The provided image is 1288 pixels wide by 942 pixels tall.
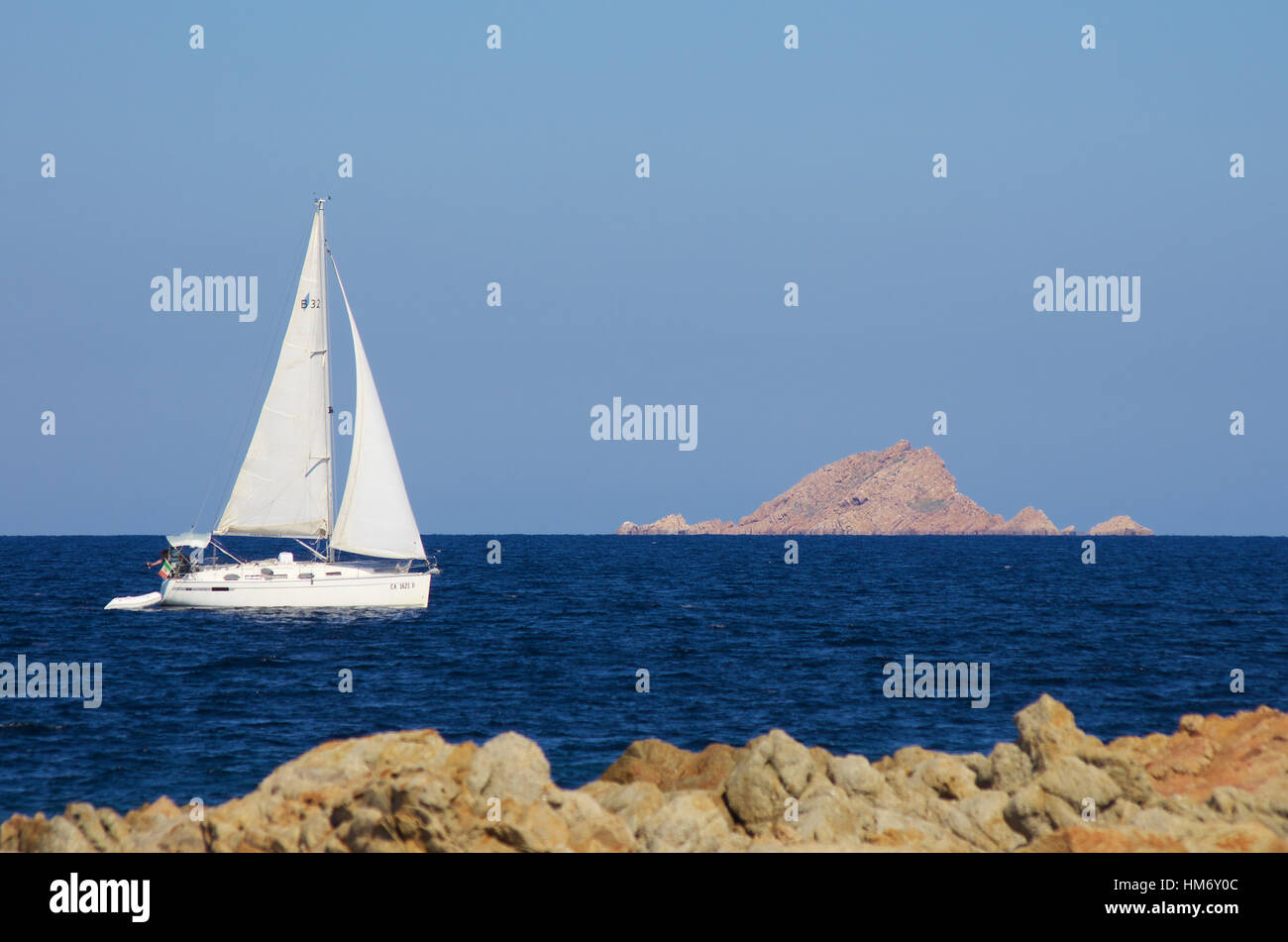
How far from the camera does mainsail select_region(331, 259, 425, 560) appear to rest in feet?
152

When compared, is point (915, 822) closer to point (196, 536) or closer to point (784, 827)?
point (784, 827)

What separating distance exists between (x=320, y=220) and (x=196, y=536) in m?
12.8

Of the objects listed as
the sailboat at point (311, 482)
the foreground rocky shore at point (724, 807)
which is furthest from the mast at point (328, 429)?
the foreground rocky shore at point (724, 807)

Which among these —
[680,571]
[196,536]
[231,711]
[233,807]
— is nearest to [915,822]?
[233,807]

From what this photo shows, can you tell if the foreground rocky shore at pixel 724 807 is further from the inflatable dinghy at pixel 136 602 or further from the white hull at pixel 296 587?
the inflatable dinghy at pixel 136 602

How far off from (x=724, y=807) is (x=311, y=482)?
3505 centimetres

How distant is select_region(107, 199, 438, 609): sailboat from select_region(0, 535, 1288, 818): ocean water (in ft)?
4.39

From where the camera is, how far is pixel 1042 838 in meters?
12.5

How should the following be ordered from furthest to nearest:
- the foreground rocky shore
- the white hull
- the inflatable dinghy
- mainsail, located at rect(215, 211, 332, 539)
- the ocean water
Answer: the inflatable dinghy < mainsail, located at rect(215, 211, 332, 539) < the white hull < the ocean water < the foreground rocky shore

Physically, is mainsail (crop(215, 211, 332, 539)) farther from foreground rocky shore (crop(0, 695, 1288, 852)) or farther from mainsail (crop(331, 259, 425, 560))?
foreground rocky shore (crop(0, 695, 1288, 852))

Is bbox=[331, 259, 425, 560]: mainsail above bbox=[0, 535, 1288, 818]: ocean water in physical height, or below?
above

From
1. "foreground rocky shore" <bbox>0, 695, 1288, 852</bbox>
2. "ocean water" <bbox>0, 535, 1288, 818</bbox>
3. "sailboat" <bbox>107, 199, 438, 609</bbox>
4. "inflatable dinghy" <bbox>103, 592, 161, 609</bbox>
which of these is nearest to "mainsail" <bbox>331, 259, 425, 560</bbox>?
"sailboat" <bbox>107, 199, 438, 609</bbox>

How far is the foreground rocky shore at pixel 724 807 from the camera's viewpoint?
41.0 ft

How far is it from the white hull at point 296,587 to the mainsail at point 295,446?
1.70 m
